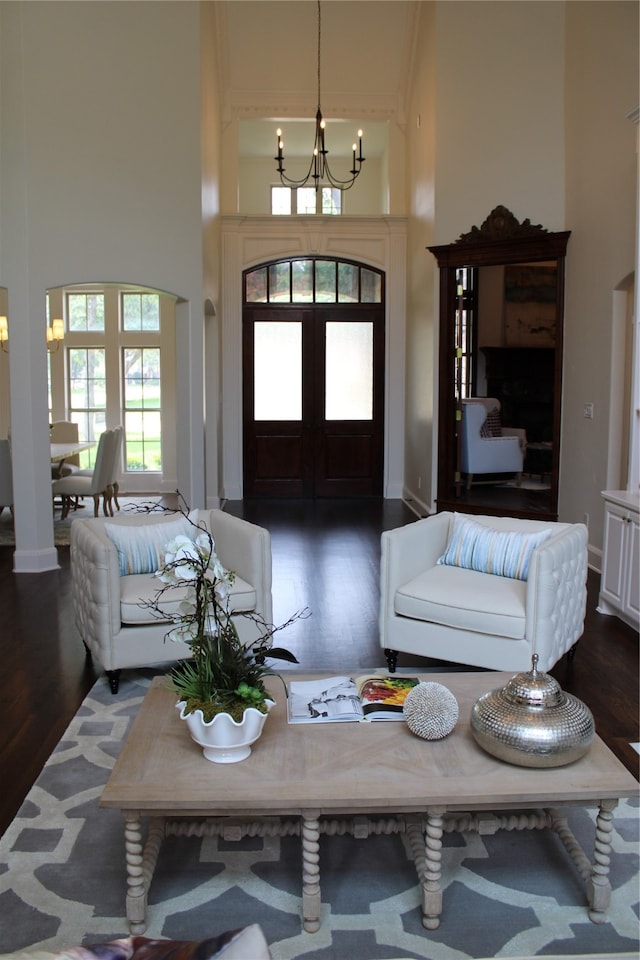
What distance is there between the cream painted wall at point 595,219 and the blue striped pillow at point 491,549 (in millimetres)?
2550

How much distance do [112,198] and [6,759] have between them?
4766mm

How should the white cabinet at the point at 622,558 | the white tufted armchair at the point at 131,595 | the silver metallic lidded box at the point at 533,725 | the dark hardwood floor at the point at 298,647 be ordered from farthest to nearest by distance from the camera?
the white cabinet at the point at 622,558, the white tufted armchair at the point at 131,595, the dark hardwood floor at the point at 298,647, the silver metallic lidded box at the point at 533,725

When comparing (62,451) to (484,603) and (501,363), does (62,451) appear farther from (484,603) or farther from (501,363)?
(484,603)

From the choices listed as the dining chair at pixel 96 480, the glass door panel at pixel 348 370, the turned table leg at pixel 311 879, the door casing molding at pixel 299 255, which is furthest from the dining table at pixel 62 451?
the turned table leg at pixel 311 879

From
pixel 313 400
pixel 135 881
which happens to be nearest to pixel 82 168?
pixel 313 400

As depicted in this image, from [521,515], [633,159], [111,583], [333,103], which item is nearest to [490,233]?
[633,159]

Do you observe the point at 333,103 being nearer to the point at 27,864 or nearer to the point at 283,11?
the point at 283,11

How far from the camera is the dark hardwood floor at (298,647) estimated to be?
360 centimetres

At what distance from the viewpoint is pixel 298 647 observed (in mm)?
4719

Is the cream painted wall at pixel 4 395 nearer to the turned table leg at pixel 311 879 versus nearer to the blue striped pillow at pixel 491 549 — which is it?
the blue striped pillow at pixel 491 549

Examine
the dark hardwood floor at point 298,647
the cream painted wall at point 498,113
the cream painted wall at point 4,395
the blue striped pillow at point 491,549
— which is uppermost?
the cream painted wall at point 498,113

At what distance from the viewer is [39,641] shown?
4902mm

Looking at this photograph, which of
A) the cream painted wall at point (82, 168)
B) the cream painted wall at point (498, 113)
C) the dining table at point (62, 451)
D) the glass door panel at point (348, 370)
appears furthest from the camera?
the glass door panel at point (348, 370)

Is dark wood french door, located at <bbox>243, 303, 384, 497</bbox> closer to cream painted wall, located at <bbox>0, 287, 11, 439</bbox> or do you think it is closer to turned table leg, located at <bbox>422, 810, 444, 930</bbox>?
cream painted wall, located at <bbox>0, 287, 11, 439</bbox>
